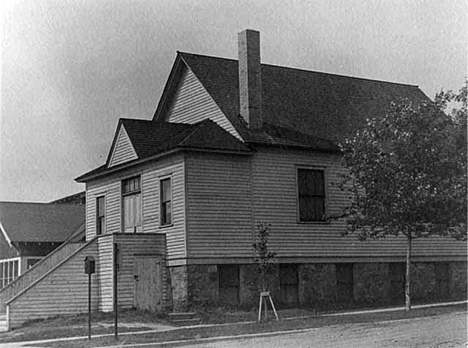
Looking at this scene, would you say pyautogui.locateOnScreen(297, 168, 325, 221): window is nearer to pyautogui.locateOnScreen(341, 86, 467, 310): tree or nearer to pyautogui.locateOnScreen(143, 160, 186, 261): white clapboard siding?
pyautogui.locateOnScreen(341, 86, 467, 310): tree

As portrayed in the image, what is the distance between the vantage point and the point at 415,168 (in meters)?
28.3

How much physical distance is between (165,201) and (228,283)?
397 cm

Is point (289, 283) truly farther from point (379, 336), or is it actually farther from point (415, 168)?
point (379, 336)

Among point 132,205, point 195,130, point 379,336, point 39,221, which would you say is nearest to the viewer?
point 379,336

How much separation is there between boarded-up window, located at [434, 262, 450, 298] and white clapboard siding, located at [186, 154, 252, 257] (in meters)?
9.94

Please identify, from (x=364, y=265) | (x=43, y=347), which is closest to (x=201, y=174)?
(x=364, y=265)

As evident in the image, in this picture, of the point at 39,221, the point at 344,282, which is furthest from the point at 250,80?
the point at 39,221

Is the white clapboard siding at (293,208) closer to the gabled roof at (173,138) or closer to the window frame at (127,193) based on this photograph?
the gabled roof at (173,138)

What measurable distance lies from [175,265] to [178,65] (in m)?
9.53

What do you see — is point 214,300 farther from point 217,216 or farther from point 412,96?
point 412,96

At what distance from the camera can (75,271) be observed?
31.7m

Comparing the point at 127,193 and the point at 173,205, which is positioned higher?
the point at 127,193

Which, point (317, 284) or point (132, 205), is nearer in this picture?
point (317, 284)

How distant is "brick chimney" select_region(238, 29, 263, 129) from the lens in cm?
3312
